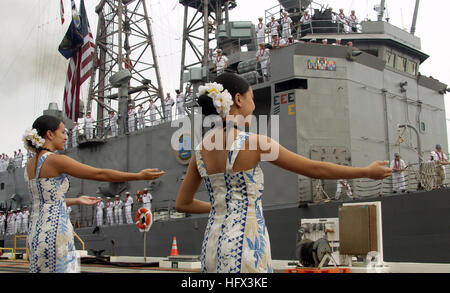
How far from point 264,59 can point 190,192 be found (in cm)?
1187

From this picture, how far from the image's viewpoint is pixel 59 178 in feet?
10.4

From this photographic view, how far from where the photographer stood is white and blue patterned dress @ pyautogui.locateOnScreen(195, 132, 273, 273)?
2.22 m

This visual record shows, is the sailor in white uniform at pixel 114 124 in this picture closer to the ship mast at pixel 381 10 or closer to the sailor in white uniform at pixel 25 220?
the sailor in white uniform at pixel 25 220

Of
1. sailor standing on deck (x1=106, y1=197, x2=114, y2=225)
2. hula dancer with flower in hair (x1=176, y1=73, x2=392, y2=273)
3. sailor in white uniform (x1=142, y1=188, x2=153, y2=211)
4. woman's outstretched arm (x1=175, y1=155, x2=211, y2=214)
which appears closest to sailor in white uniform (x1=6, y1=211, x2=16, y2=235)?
sailor standing on deck (x1=106, y1=197, x2=114, y2=225)

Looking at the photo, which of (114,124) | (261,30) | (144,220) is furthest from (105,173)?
(114,124)

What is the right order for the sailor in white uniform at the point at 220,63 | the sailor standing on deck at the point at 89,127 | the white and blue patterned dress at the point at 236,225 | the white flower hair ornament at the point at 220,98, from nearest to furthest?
1. the white and blue patterned dress at the point at 236,225
2. the white flower hair ornament at the point at 220,98
3. the sailor in white uniform at the point at 220,63
4. the sailor standing on deck at the point at 89,127

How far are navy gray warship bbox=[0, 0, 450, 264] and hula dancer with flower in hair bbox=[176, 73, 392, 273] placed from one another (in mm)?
7892

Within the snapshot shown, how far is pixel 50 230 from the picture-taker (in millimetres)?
3021

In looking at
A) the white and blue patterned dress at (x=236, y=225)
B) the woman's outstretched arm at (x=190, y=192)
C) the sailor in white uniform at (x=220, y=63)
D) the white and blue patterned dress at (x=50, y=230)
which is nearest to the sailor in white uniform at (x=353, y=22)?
the sailor in white uniform at (x=220, y=63)

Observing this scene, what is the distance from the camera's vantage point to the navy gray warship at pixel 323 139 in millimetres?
10180

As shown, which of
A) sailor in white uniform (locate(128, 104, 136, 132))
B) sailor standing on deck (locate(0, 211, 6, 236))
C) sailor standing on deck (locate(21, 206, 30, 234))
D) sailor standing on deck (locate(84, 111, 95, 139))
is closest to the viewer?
sailor in white uniform (locate(128, 104, 136, 132))

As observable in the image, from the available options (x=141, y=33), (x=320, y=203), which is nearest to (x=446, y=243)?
Answer: (x=320, y=203)

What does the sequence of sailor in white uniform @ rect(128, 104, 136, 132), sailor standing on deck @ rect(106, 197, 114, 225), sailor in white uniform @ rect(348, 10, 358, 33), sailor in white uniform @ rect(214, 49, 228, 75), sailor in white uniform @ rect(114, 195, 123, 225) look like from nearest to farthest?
sailor in white uniform @ rect(214, 49, 228, 75), sailor in white uniform @ rect(348, 10, 358, 33), sailor in white uniform @ rect(114, 195, 123, 225), sailor standing on deck @ rect(106, 197, 114, 225), sailor in white uniform @ rect(128, 104, 136, 132)

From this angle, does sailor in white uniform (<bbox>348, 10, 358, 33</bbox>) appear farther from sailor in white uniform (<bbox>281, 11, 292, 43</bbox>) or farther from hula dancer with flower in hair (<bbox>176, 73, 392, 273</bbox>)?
hula dancer with flower in hair (<bbox>176, 73, 392, 273</bbox>)
